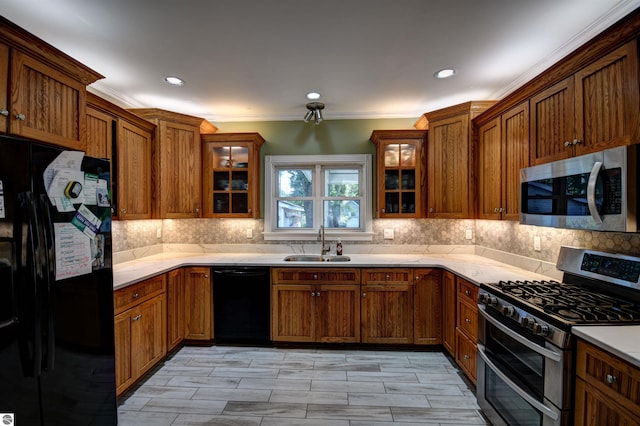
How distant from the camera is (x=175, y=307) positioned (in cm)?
294

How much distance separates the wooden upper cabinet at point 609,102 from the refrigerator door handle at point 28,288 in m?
2.88

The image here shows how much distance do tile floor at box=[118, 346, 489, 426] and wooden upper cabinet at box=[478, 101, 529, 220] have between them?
151cm

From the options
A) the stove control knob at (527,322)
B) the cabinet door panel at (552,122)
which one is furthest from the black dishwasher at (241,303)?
the cabinet door panel at (552,122)

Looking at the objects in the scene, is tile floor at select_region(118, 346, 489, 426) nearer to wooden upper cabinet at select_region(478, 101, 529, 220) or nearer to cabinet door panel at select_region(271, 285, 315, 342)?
cabinet door panel at select_region(271, 285, 315, 342)

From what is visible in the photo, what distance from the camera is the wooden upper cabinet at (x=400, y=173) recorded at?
3.33 metres

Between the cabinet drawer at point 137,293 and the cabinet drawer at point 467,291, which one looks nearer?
the cabinet drawer at point 137,293

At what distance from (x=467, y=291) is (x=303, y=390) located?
156 cm

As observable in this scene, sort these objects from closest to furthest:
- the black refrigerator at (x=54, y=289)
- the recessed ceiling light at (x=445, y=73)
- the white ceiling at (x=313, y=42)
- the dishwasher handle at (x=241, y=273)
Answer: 1. the black refrigerator at (x=54, y=289)
2. the white ceiling at (x=313, y=42)
3. the recessed ceiling light at (x=445, y=73)
4. the dishwasher handle at (x=241, y=273)

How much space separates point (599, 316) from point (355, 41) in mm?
2167

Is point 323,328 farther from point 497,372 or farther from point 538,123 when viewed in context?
point 538,123

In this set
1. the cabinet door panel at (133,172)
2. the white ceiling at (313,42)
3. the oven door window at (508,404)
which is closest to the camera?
the oven door window at (508,404)

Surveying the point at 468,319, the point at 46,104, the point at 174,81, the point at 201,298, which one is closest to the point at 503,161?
the point at 468,319

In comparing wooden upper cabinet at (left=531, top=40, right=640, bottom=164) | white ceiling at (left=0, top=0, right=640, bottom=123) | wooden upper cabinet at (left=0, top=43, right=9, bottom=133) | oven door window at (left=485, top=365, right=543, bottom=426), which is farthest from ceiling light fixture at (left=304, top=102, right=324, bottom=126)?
oven door window at (left=485, top=365, right=543, bottom=426)

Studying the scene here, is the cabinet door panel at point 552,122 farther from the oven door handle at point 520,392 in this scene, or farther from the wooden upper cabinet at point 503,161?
the oven door handle at point 520,392
